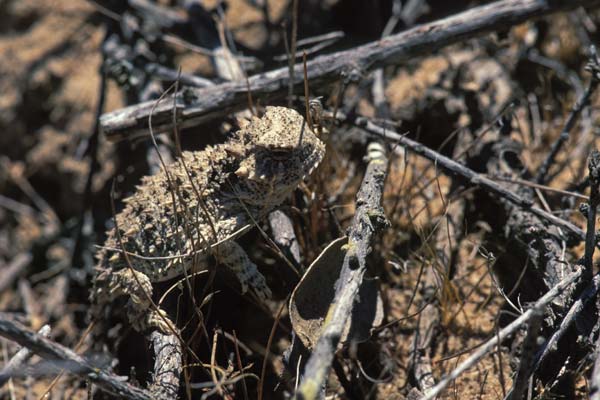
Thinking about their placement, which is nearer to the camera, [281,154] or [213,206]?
[281,154]

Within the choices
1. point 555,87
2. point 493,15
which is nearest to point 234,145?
point 493,15

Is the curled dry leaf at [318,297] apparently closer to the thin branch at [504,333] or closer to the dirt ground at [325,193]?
the dirt ground at [325,193]

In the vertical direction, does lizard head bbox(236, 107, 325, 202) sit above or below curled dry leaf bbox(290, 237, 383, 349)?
above

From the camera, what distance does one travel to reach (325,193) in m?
2.93

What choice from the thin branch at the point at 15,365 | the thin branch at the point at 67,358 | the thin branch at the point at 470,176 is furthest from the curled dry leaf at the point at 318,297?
the thin branch at the point at 15,365

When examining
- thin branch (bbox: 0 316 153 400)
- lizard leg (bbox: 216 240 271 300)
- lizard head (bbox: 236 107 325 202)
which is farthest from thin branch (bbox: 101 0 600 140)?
thin branch (bbox: 0 316 153 400)

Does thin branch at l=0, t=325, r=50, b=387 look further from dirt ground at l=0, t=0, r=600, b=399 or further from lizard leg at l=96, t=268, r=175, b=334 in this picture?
lizard leg at l=96, t=268, r=175, b=334

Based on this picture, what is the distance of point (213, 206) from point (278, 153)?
0.39 meters

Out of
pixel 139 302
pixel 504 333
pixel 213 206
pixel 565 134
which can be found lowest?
pixel 139 302

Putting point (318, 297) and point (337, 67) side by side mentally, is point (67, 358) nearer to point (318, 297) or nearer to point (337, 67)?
point (318, 297)

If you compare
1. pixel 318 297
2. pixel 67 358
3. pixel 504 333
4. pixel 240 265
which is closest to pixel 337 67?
pixel 240 265

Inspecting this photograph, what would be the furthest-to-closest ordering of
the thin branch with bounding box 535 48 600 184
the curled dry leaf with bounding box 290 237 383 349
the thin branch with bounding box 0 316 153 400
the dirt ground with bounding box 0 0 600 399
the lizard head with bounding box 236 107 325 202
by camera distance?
the thin branch with bounding box 535 48 600 184, the dirt ground with bounding box 0 0 600 399, the lizard head with bounding box 236 107 325 202, the curled dry leaf with bounding box 290 237 383 349, the thin branch with bounding box 0 316 153 400

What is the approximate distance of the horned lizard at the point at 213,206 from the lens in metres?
2.38

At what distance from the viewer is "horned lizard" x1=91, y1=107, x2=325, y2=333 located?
7.80 ft
